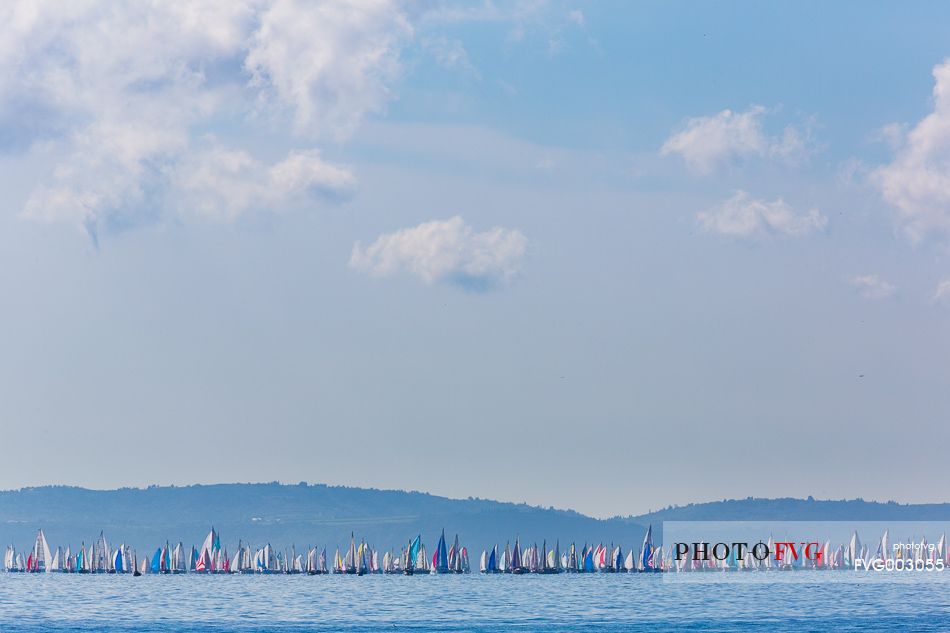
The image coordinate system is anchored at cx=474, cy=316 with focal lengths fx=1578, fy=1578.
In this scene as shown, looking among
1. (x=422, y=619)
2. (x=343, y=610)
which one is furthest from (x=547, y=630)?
(x=343, y=610)

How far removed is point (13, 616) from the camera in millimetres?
180500

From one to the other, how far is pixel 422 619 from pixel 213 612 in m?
29.8

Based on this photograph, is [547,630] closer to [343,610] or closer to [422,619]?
[422,619]

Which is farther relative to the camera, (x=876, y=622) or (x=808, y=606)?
(x=808, y=606)

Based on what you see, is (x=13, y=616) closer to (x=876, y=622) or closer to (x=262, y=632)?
(x=262, y=632)

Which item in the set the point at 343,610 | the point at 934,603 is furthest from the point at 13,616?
the point at 934,603

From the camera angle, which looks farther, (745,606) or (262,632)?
(745,606)

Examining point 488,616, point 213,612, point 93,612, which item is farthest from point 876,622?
point 93,612

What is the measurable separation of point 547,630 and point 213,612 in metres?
51.8

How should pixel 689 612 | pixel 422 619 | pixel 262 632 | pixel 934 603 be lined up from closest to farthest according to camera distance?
pixel 262 632, pixel 422 619, pixel 689 612, pixel 934 603

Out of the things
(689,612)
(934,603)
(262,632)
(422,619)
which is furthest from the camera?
(934,603)

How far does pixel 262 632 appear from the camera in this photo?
15362 centimetres

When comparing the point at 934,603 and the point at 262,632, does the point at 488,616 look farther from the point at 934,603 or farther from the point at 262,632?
the point at 934,603

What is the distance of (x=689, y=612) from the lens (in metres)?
185
